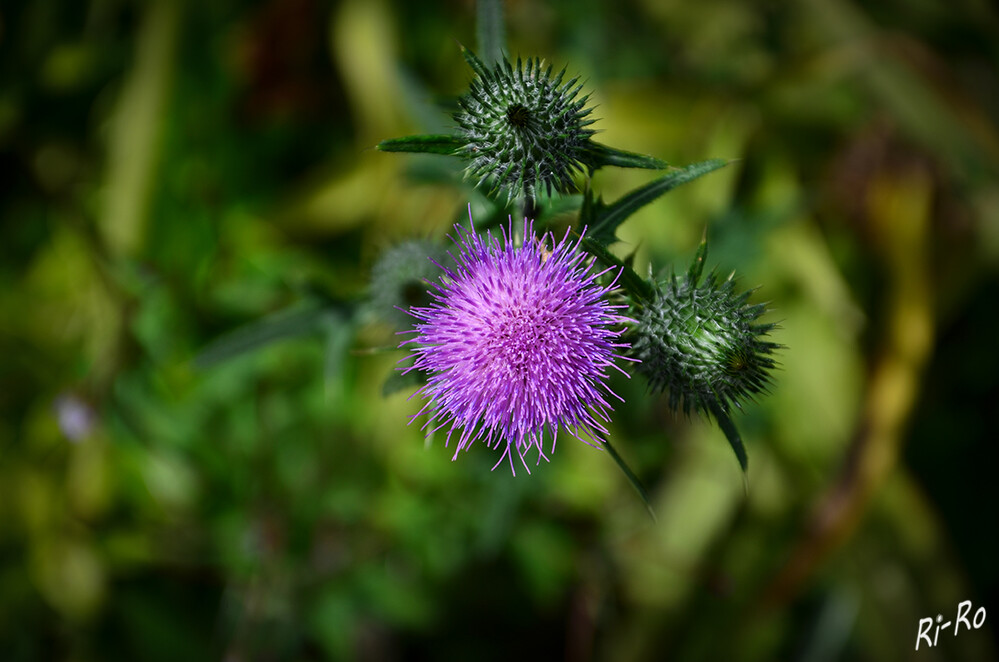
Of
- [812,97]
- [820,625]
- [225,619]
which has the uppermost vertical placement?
[812,97]

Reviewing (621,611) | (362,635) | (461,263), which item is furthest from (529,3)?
(362,635)

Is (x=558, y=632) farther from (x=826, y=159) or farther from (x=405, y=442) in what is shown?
(x=826, y=159)

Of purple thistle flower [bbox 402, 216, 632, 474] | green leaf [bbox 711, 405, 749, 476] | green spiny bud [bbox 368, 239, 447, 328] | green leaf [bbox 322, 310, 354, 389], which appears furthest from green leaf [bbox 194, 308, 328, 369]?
green leaf [bbox 711, 405, 749, 476]

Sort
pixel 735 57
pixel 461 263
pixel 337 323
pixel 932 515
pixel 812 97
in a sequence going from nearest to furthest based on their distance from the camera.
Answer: pixel 461 263
pixel 337 323
pixel 932 515
pixel 812 97
pixel 735 57

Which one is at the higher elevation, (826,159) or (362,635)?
(826,159)

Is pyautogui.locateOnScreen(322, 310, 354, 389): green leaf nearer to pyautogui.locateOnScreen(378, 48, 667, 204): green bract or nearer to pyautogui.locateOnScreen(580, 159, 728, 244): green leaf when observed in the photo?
pyautogui.locateOnScreen(378, 48, 667, 204): green bract

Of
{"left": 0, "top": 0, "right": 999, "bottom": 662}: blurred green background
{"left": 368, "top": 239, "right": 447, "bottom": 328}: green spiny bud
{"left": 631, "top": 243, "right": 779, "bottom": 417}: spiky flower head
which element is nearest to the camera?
{"left": 631, "top": 243, "right": 779, "bottom": 417}: spiky flower head
